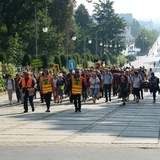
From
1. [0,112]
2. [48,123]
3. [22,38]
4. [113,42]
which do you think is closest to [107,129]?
[48,123]

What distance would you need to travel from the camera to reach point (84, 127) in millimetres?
17250

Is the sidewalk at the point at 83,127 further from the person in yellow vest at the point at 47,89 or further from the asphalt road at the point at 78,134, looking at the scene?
the person in yellow vest at the point at 47,89

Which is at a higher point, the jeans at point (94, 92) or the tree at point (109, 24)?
the tree at point (109, 24)

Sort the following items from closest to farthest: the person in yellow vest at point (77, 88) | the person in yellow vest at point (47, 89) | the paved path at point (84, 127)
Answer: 1. the paved path at point (84, 127)
2. the person in yellow vest at point (77, 88)
3. the person in yellow vest at point (47, 89)

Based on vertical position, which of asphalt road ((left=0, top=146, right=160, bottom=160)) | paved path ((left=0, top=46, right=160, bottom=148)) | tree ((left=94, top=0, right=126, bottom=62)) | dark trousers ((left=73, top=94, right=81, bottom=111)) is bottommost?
asphalt road ((left=0, top=146, right=160, bottom=160))

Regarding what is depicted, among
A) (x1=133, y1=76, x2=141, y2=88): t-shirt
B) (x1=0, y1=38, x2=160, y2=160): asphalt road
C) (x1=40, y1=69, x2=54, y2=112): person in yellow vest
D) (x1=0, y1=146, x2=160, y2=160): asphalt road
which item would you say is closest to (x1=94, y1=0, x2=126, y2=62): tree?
(x1=133, y1=76, x2=141, y2=88): t-shirt

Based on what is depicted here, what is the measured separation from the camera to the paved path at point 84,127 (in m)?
14.0

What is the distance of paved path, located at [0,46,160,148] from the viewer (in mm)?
13973

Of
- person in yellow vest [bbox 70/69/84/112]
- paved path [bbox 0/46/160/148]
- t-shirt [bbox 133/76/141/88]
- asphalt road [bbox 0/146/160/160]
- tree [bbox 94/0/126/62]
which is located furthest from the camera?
tree [bbox 94/0/126/62]

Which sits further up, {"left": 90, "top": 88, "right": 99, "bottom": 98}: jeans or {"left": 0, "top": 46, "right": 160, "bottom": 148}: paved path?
{"left": 90, "top": 88, "right": 99, "bottom": 98}: jeans

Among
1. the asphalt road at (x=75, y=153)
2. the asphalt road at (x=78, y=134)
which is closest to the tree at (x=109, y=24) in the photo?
the asphalt road at (x=78, y=134)

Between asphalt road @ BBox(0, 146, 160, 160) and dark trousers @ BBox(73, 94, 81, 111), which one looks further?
dark trousers @ BBox(73, 94, 81, 111)

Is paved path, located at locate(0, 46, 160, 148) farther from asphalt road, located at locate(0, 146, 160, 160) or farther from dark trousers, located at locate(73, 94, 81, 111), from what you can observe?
asphalt road, located at locate(0, 146, 160, 160)

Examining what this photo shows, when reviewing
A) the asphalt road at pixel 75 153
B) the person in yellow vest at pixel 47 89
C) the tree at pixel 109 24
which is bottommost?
the asphalt road at pixel 75 153
